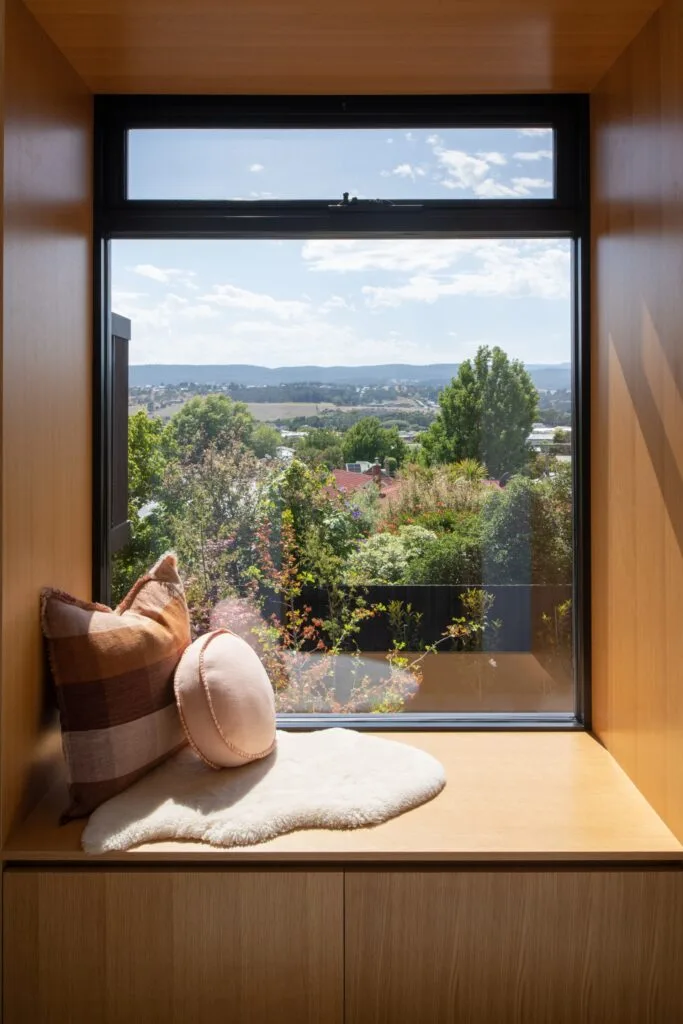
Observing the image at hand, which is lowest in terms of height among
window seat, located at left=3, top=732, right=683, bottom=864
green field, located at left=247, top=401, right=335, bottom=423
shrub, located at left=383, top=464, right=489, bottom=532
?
window seat, located at left=3, top=732, right=683, bottom=864

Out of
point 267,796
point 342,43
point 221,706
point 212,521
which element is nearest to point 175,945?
point 267,796

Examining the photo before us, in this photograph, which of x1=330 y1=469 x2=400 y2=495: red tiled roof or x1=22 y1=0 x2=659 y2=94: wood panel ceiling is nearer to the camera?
x1=22 y1=0 x2=659 y2=94: wood panel ceiling

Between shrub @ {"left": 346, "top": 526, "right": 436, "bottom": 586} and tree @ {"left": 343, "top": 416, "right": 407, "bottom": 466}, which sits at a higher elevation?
tree @ {"left": 343, "top": 416, "right": 407, "bottom": 466}

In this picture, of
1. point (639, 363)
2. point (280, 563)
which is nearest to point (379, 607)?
point (280, 563)

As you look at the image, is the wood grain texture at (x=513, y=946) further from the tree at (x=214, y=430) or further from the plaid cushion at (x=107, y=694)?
the tree at (x=214, y=430)

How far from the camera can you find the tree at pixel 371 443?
99.3 inches

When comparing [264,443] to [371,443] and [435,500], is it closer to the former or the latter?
[371,443]

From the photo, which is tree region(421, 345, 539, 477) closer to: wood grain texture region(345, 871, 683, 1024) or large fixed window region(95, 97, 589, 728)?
large fixed window region(95, 97, 589, 728)

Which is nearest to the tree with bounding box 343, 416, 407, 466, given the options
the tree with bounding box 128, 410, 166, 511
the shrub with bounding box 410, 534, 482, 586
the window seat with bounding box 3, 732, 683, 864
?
the shrub with bounding box 410, 534, 482, 586

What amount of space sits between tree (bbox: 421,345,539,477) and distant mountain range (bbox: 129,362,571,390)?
4cm

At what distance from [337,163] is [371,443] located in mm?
799

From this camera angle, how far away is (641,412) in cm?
207

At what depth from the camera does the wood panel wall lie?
6.10ft

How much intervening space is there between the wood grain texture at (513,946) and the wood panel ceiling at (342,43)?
1.87 m
